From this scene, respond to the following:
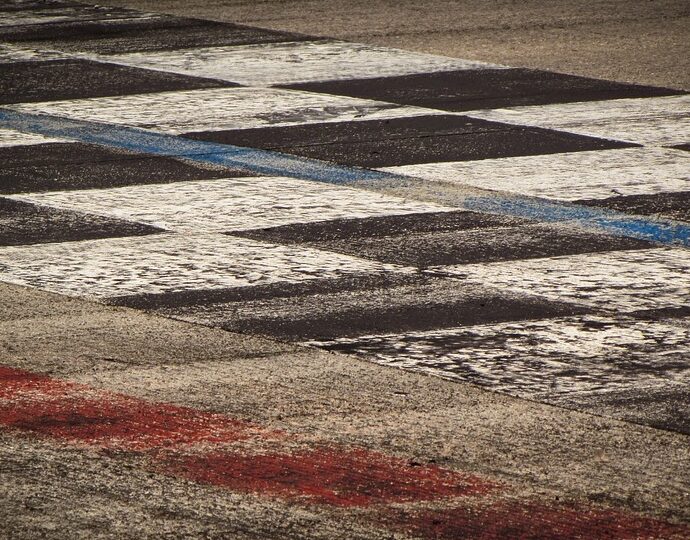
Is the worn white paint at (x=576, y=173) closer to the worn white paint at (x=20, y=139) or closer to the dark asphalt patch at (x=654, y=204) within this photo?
the dark asphalt patch at (x=654, y=204)

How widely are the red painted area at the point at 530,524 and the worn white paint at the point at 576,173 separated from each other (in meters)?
3.64

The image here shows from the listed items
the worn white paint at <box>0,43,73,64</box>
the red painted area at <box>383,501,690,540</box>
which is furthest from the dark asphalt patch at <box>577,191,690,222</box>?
the worn white paint at <box>0,43,73,64</box>

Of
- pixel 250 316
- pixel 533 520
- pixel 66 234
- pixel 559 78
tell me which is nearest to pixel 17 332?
pixel 250 316

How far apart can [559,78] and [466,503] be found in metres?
6.97

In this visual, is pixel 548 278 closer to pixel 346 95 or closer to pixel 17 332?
pixel 17 332

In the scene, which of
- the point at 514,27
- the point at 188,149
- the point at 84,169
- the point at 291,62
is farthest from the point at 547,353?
the point at 514,27

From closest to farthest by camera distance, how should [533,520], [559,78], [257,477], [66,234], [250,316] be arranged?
[533,520]
[257,477]
[250,316]
[66,234]
[559,78]

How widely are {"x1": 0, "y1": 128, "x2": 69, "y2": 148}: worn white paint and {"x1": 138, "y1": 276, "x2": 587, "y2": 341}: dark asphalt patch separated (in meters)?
3.21

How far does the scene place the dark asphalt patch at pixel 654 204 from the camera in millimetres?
7195

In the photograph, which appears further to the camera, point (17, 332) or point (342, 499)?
point (17, 332)

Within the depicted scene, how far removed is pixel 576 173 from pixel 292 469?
13.4ft

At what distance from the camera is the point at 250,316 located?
5680mm

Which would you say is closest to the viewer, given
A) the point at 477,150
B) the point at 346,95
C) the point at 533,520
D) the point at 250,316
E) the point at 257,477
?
the point at 533,520

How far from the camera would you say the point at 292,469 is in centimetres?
426
